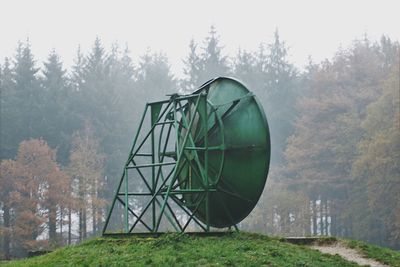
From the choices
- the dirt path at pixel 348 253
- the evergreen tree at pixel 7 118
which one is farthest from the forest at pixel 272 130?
→ the dirt path at pixel 348 253

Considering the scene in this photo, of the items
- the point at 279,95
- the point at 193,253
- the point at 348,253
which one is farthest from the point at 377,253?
the point at 279,95

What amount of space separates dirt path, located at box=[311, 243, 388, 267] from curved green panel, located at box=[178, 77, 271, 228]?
2054mm

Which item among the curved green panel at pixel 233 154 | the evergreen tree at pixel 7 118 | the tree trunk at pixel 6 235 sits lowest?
the tree trunk at pixel 6 235

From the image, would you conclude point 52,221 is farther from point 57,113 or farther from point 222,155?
point 222,155

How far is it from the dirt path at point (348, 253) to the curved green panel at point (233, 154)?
2.05 metres

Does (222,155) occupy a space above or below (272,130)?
below

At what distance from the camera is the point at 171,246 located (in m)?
11.9

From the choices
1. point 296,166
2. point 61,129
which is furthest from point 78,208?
point 296,166

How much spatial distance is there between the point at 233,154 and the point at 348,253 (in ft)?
11.5

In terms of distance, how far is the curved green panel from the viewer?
14508 mm

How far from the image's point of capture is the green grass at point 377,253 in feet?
42.4

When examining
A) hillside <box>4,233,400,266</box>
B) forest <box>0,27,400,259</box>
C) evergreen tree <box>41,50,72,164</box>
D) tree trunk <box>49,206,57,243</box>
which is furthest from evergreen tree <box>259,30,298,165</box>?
hillside <box>4,233,400,266</box>

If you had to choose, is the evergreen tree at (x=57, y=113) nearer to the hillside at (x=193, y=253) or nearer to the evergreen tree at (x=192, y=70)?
the evergreen tree at (x=192, y=70)

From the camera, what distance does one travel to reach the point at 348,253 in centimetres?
1385
